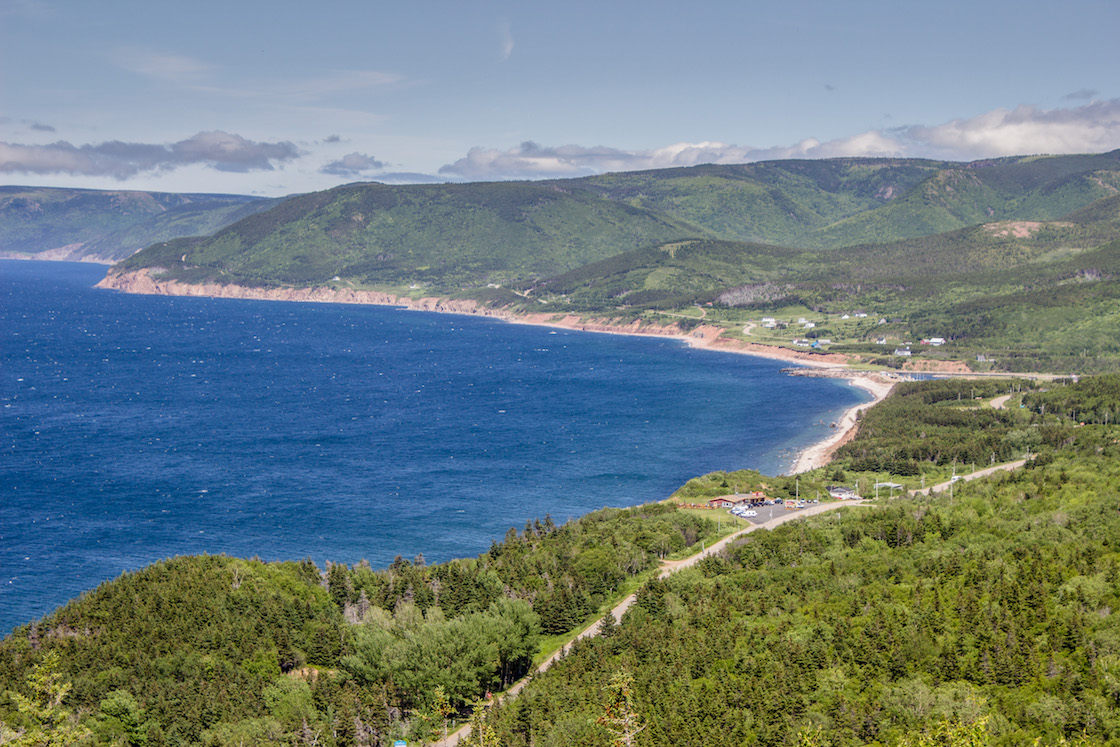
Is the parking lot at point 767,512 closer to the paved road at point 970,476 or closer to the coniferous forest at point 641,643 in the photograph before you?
the coniferous forest at point 641,643

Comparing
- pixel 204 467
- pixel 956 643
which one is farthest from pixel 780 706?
pixel 204 467

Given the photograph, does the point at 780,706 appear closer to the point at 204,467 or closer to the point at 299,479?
the point at 299,479

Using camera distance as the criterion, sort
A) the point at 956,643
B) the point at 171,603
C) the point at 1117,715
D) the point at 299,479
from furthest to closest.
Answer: the point at 299,479, the point at 171,603, the point at 956,643, the point at 1117,715

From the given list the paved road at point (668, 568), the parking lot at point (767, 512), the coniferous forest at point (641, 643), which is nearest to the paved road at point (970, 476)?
the paved road at point (668, 568)

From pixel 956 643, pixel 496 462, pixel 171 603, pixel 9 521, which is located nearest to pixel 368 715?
pixel 171 603

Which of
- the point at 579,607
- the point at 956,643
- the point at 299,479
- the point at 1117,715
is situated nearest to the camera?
the point at 1117,715

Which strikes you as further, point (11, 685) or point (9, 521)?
point (9, 521)

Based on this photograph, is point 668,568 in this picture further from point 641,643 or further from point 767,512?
point 641,643
